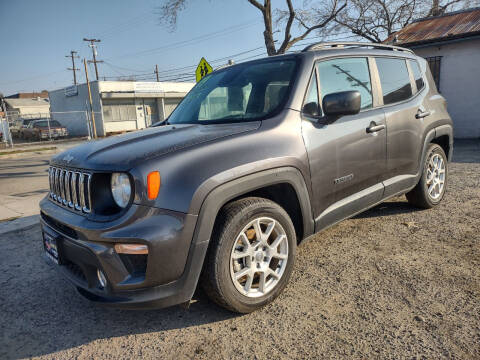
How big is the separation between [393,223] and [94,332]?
3304 mm

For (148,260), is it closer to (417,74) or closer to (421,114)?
(421,114)

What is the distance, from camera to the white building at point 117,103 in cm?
3381

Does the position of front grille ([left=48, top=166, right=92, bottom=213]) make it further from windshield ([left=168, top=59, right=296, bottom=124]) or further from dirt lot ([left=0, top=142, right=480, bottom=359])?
windshield ([left=168, top=59, right=296, bottom=124])

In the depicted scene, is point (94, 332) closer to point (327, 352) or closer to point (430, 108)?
point (327, 352)

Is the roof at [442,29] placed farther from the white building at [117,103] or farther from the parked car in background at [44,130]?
the white building at [117,103]

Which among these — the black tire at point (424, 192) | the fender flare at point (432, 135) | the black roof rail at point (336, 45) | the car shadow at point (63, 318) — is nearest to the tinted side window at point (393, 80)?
the black roof rail at point (336, 45)

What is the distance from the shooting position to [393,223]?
4.19m

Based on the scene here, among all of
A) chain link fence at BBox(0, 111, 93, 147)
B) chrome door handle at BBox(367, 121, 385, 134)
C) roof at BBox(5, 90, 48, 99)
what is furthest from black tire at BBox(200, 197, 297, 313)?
roof at BBox(5, 90, 48, 99)

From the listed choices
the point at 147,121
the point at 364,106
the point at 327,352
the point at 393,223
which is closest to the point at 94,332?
the point at 327,352

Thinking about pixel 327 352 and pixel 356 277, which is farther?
pixel 356 277

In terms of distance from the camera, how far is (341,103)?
2.78 m

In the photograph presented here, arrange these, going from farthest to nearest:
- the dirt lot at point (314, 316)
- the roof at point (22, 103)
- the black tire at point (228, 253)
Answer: the roof at point (22, 103), the black tire at point (228, 253), the dirt lot at point (314, 316)

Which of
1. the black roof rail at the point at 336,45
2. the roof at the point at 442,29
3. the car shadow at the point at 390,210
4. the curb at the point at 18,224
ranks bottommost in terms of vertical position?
the car shadow at the point at 390,210

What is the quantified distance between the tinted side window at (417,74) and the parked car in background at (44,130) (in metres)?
27.7
